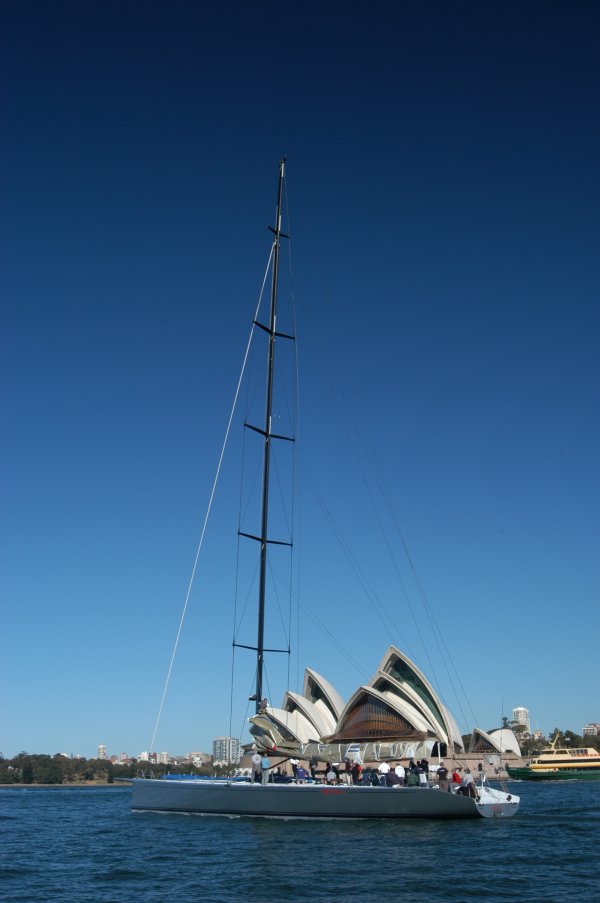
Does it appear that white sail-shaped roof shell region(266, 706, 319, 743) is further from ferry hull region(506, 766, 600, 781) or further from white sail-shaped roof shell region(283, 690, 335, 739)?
ferry hull region(506, 766, 600, 781)

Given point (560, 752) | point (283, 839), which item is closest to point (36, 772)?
point (560, 752)

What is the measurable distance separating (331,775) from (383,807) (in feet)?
9.30

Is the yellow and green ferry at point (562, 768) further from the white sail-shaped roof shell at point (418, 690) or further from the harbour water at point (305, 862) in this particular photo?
the harbour water at point (305, 862)

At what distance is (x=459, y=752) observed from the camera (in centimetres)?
8419

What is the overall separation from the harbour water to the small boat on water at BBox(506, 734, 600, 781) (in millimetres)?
67847

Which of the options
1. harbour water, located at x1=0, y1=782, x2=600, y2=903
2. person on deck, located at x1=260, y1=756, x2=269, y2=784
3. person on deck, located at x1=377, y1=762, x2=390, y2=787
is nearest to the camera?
harbour water, located at x1=0, y1=782, x2=600, y2=903

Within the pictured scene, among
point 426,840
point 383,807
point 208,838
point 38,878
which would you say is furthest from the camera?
point 383,807

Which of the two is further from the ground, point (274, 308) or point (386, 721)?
point (274, 308)

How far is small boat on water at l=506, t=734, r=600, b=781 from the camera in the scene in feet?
290

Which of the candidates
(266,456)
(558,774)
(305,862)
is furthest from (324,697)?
(305,862)

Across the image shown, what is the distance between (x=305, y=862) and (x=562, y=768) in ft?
274

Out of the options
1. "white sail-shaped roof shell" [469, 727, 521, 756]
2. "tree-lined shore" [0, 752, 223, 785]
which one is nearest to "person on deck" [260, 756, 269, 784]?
"white sail-shaped roof shell" [469, 727, 521, 756]

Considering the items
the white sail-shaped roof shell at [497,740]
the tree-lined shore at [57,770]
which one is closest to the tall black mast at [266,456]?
the white sail-shaped roof shell at [497,740]

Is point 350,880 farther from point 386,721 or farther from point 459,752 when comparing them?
point 459,752
